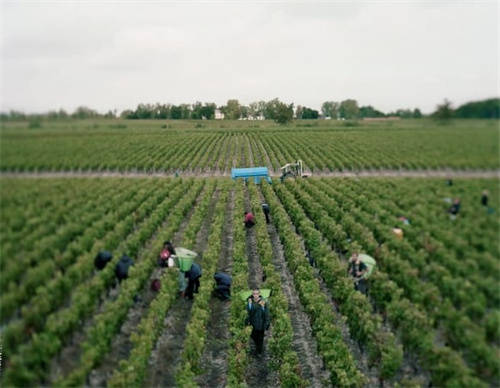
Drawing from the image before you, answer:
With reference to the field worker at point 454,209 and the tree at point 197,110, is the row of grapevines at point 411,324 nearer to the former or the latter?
the field worker at point 454,209

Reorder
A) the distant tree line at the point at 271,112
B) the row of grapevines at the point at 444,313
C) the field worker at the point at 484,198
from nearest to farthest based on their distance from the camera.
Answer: the distant tree line at the point at 271,112
the field worker at the point at 484,198
the row of grapevines at the point at 444,313

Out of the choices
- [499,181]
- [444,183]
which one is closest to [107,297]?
[444,183]

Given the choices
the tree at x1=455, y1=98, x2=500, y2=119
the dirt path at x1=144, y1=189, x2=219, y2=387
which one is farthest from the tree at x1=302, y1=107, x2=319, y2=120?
the dirt path at x1=144, y1=189, x2=219, y2=387

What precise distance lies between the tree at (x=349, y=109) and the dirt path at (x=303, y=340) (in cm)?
601

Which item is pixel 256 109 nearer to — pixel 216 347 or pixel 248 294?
pixel 248 294

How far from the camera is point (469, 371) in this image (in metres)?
5.78

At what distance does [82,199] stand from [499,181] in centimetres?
524

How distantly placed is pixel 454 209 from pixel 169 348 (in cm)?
776

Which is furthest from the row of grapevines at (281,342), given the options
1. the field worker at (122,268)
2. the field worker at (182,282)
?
the field worker at (122,268)

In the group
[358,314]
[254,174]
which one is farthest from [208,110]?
[254,174]

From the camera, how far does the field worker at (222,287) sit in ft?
36.4

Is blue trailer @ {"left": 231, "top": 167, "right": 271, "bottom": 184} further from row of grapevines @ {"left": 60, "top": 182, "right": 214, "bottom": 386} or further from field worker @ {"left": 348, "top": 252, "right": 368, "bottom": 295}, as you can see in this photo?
field worker @ {"left": 348, "top": 252, "right": 368, "bottom": 295}

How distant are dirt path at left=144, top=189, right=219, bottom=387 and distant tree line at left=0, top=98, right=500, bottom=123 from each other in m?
6.05

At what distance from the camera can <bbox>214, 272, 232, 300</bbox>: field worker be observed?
36.4ft
